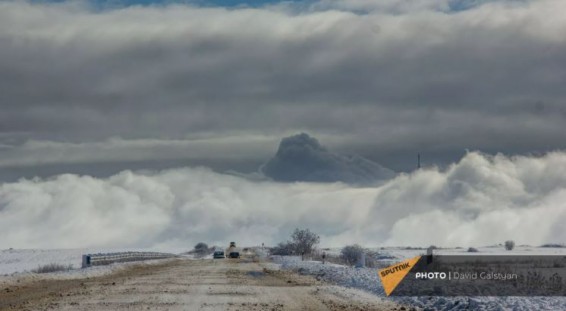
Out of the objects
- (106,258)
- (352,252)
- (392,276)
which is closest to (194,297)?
(392,276)

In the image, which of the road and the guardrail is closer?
the road

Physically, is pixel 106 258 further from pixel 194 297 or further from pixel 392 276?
pixel 194 297

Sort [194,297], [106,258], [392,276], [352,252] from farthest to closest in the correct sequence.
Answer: [352,252] → [106,258] → [392,276] → [194,297]

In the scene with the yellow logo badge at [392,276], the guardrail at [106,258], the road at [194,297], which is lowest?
the road at [194,297]

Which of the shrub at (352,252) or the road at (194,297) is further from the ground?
the shrub at (352,252)

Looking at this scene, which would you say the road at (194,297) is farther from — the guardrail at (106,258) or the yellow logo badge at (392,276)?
the guardrail at (106,258)

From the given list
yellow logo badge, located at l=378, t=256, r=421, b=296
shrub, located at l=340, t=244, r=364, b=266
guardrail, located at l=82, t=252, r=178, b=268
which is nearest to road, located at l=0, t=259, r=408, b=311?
yellow logo badge, located at l=378, t=256, r=421, b=296

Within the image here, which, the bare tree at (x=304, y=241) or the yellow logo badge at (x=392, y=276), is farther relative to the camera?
the bare tree at (x=304, y=241)

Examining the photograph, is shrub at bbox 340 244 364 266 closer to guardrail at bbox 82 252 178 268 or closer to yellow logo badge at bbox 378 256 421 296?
guardrail at bbox 82 252 178 268

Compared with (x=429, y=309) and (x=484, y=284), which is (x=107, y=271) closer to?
(x=484, y=284)

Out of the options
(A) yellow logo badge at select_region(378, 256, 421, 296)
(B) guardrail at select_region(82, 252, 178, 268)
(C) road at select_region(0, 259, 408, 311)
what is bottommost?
(C) road at select_region(0, 259, 408, 311)

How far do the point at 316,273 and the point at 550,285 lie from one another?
1883 centimetres

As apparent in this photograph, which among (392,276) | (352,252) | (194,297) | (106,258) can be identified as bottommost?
(194,297)

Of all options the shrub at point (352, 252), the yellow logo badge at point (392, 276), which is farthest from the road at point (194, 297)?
the shrub at point (352, 252)
